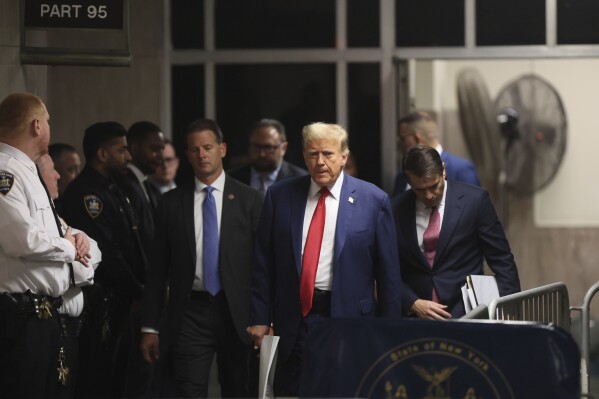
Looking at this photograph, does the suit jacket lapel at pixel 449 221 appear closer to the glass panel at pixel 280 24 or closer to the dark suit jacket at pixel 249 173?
the dark suit jacket at pixel 249 173

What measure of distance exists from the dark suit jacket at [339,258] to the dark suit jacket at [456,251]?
42 centimetres

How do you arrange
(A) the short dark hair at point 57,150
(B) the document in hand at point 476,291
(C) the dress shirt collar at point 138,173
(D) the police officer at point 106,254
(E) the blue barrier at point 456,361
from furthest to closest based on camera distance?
(A) the short dark hair at point 57,150
(C) the dress shirt collar at point 138,173
(D) the police officer at point 106,254
(B) the document in hand at point 476,291
(E) the blue barrier at point 456,361

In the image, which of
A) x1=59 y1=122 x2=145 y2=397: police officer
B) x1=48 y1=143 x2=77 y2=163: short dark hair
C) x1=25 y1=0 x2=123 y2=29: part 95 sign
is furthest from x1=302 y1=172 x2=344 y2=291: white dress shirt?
x1=48 y1=143 x2=77 y2=163: short dark hair

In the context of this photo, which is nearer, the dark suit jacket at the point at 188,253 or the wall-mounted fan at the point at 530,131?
the dark suit jacket at the point at 188,253

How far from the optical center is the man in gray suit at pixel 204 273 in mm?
8047

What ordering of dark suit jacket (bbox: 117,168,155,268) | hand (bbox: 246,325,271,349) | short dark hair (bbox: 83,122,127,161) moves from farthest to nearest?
1. dark suit jacket (bbox: 117,168,155,268)
2. short dark hair (bbox: 83,122,127,161)
3. hand (bbox: 246,325,271,349)

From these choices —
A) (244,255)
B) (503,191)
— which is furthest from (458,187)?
(503,191)

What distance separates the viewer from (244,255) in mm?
8234

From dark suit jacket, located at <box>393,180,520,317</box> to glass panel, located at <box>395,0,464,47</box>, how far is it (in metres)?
4.59

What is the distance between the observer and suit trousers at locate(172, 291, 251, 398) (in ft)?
26.3

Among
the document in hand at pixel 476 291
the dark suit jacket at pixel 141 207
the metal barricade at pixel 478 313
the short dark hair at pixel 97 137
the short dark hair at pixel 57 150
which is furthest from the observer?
the short dark hair at pixel 57 150

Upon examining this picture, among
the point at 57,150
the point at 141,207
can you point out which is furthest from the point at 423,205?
the point at 57,150

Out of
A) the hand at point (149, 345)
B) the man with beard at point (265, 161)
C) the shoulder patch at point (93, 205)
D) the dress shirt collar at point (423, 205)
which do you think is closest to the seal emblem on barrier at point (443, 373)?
the dress shirt collar at point (423, 205)

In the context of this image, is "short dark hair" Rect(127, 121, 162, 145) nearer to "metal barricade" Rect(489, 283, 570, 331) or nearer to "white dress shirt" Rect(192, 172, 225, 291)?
"white dress shirt" Rect(192, 172, 225, 291)
